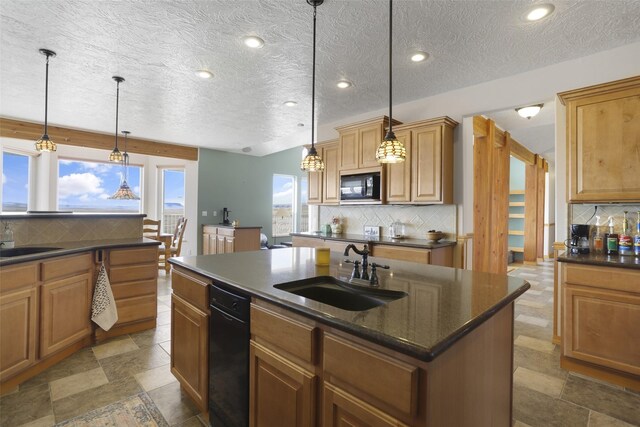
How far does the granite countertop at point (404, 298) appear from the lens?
903mm

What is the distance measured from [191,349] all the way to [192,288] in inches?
14.3

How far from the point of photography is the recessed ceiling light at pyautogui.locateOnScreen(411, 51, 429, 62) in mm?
2773

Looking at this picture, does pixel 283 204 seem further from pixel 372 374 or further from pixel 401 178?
pixel 372 374

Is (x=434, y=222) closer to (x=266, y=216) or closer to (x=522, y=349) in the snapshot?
(x=522, y=349)

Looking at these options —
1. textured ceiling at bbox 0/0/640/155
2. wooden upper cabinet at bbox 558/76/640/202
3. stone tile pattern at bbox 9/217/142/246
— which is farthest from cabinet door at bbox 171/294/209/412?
wooden upper cabinet at bbox 558/76/640/202

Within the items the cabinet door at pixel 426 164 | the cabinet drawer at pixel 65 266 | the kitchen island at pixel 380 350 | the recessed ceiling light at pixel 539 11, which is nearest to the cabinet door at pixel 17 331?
the cabinet drawer at pixel 65 266

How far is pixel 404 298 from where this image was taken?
1.27 meters

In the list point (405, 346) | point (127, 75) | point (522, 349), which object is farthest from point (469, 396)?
point (127, 75)

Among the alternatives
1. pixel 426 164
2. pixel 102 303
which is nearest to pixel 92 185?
pixel 102 303

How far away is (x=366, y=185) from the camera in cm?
417

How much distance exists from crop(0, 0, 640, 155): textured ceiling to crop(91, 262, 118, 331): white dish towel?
1.99 m

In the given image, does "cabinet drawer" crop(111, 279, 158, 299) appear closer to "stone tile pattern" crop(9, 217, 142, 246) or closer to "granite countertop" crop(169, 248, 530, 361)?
"stone tile pattern" crop(9, 217, 142, 246)

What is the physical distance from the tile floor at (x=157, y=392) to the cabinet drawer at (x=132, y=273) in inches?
22.4

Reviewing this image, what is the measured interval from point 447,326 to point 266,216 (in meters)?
7.41
